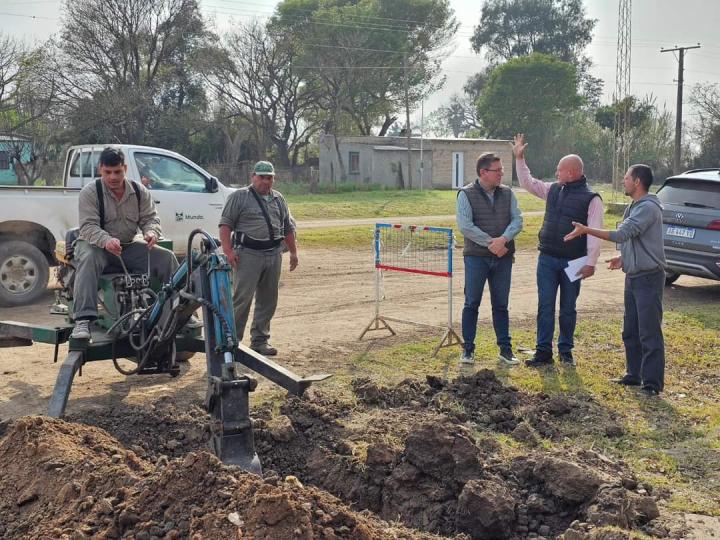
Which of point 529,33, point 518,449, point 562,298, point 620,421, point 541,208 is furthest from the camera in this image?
point 529,33

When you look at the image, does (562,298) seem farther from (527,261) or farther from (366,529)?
(527,261)

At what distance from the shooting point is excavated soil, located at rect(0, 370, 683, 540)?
4.14 metres

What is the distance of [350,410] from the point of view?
6.91m

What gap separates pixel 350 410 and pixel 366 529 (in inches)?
112

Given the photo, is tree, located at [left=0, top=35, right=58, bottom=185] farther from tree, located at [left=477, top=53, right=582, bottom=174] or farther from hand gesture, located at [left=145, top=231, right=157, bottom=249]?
tree, located at [left=477, top=53, right=582, bottom=174]

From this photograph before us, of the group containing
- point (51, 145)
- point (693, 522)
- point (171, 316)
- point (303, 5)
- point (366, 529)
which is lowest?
point (693, 522)

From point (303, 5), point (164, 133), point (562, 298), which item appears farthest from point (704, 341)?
point (303, 5)

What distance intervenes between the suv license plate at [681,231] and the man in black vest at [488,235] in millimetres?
4890

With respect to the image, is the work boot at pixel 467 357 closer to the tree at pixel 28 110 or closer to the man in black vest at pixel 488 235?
the man in black vest at pixel 488 235

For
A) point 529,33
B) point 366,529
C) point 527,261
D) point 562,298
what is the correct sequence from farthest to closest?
point 529,33 → point 527,261 → point 562,298 → point 366,529

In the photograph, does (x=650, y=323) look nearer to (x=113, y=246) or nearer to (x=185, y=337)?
(x=185, y=337)

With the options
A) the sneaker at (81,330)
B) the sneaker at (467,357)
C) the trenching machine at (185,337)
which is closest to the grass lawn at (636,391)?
the sneaker at (467,357)

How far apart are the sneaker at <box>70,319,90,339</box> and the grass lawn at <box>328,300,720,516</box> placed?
2.26 m

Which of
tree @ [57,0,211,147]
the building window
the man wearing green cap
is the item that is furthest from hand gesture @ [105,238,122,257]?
the building window
